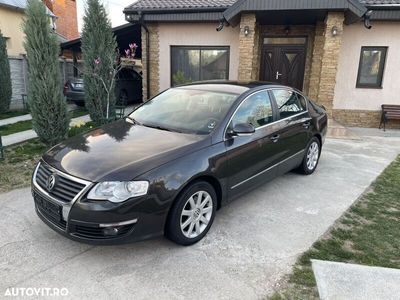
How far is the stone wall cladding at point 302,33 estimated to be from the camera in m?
9.89

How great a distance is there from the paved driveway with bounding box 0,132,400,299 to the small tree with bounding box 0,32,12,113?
7.18 m

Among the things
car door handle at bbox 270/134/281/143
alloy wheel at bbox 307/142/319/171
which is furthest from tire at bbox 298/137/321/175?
car door handle at bbox 270/134/281/143

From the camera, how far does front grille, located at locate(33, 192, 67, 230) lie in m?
2.78

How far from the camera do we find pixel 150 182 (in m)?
2.71

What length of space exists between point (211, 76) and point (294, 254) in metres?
8.58

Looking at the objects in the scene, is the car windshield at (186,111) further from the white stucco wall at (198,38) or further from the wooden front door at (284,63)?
the wooden front door at (284,63)

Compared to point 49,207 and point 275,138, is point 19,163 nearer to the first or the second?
point 49,207

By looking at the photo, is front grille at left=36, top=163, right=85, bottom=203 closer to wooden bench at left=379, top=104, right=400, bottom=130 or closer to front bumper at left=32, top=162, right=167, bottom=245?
front bumper at left=32, top=162, right=167, bottom=245

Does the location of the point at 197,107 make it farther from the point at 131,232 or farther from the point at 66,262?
the point at 66,262

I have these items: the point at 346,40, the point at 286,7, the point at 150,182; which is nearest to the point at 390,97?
the point at 346,40

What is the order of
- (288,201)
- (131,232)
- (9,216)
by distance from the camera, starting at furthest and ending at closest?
(288,201), (9,216), (131,232)

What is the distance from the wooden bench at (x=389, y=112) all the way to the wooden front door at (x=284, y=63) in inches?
101

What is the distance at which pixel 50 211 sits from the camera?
9.50 feet

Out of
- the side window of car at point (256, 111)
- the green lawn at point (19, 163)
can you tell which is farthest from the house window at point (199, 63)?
the side window of car at point (256, 111)
